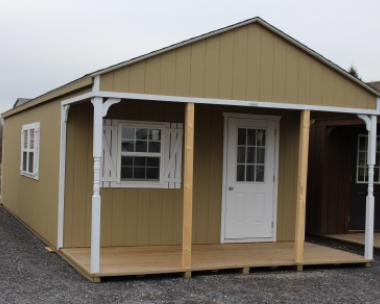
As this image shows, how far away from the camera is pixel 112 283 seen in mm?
6793

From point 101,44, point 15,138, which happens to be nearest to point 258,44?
point 15,138


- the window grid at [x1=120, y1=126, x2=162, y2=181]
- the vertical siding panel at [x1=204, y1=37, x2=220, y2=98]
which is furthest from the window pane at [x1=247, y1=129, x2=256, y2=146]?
the vertical siding panel at [x1=204, y1=37, x2=220, y2=98]

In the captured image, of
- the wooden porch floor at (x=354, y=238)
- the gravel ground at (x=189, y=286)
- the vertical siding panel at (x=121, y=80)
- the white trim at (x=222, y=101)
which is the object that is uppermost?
the vertical siding panel at (x=121, y=80)

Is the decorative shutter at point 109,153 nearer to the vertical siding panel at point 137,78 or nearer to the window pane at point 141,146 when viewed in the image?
the window pane at point 141,146

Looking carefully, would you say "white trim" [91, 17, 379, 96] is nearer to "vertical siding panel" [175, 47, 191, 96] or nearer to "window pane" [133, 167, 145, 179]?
"vertical siding panel" [175, 47, 191, 96]

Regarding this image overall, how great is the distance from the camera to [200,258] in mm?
7961

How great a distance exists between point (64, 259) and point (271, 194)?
353cm

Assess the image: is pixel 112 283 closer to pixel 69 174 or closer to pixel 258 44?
pixel 69 174

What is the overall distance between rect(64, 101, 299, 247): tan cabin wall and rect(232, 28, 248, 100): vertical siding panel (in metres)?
1.62

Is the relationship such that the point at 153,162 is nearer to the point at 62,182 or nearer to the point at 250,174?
the point at 62,182

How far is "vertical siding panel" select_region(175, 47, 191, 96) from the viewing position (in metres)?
7.28

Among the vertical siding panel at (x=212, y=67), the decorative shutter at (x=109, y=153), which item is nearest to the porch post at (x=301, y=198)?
the vertical siding panel at (x=212, y=67)

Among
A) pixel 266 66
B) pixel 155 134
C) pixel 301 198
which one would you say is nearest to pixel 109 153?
pixel 155 134

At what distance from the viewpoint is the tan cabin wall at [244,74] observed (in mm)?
7148
